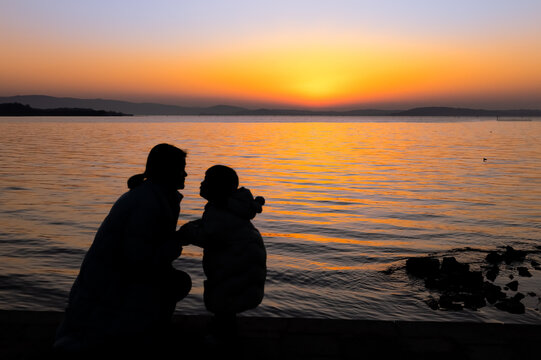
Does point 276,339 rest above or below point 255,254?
below

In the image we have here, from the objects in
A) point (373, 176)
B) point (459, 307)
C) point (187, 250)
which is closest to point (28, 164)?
point (373, 176)

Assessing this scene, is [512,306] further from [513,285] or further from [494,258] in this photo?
[494,258]

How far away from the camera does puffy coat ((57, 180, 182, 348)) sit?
386 cm

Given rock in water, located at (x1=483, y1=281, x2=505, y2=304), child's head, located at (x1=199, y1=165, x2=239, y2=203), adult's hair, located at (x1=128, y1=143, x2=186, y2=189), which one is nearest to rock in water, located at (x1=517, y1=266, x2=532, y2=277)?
rock in water, located at (x1=483, y1=281, x2=505, y2=304)

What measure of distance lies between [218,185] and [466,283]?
19.9 feet

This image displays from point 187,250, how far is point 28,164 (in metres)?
20.8

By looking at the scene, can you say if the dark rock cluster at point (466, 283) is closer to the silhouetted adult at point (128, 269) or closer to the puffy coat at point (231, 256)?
the puffy coat at point (231, 256)

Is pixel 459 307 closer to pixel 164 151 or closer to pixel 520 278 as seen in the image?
pixel 520 278

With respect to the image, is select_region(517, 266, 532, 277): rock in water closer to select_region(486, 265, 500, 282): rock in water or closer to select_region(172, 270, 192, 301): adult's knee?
select_region(486, 265, 500, 282): rock in water

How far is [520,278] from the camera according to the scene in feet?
31.0

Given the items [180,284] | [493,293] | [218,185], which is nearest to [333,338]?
[180,284]

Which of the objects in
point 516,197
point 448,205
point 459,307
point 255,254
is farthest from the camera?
point 516,197

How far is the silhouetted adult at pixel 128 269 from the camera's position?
3857mm

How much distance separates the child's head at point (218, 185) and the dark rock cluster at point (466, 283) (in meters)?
4.82
